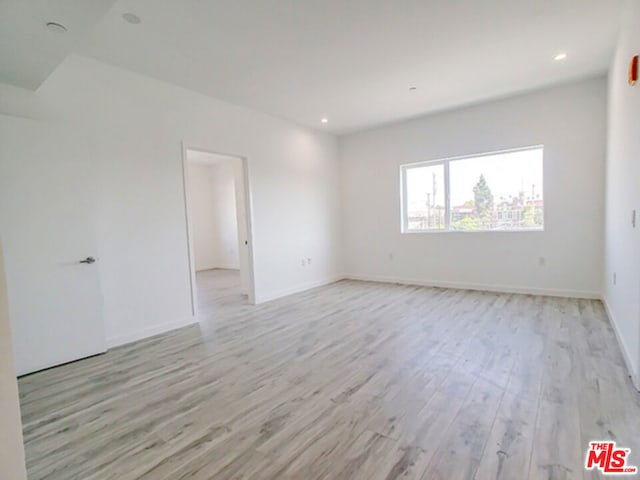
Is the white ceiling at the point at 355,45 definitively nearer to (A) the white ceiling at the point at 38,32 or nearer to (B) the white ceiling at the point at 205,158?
(A) the white ceiling at the point at 38,32

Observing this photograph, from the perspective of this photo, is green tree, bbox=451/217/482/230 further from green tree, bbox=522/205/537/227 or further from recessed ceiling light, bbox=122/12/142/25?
recessed ceiling light, bbox=122/12/142/25

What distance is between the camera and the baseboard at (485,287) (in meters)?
4.39

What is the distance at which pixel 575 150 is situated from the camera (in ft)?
14.1

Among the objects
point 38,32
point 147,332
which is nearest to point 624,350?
point 147,332

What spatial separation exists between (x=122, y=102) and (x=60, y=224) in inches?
55.2

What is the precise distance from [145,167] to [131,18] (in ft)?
4.79

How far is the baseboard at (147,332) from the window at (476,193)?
394 centimetres

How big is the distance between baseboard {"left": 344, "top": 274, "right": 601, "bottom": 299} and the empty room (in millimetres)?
28

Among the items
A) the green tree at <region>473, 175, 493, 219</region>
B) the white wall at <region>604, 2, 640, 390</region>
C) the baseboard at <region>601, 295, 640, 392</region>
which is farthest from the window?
the baseboard at <region>601, 295, 640, 392</region>

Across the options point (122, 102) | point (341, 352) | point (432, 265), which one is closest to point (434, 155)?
point (432, 265)

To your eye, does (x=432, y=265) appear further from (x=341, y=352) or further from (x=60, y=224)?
(x=60, y=224)

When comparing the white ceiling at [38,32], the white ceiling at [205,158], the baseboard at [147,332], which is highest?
the white ceiling at [205,158]

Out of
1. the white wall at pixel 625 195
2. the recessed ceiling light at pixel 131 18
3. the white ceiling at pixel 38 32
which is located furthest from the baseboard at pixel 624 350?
the recessed ceiling light at pixel 131 18

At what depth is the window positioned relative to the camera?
468cm
